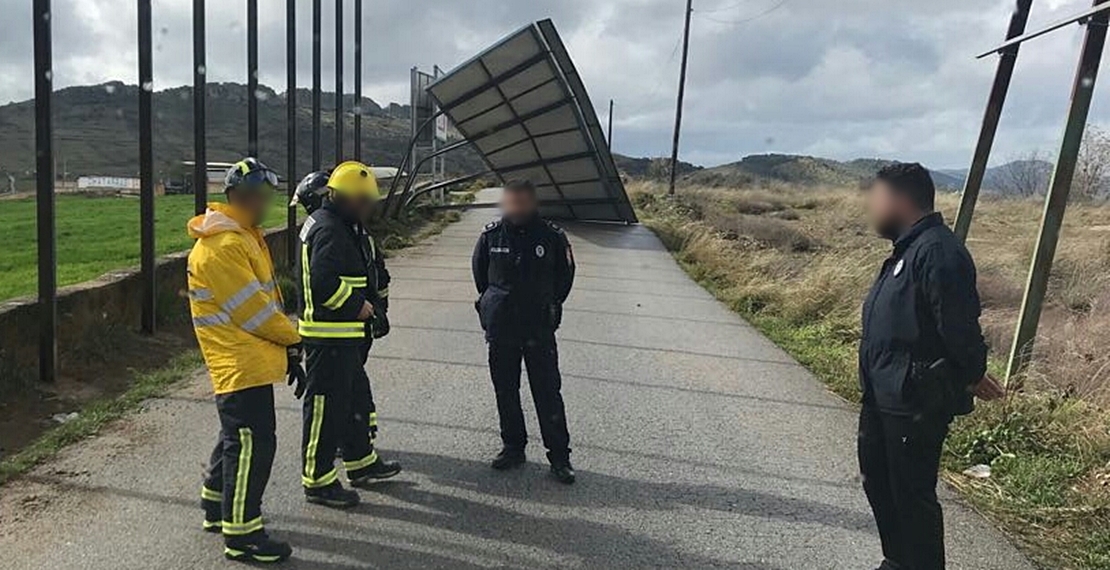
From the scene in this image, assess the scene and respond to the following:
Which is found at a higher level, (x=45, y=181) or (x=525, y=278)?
(x=45, y=181)

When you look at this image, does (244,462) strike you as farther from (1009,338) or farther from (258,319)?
(1009,338)

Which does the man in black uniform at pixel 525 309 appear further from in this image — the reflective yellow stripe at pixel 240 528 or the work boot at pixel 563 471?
the reflective yellow stripe at pixel 240 528

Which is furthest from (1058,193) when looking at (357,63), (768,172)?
(768,172)

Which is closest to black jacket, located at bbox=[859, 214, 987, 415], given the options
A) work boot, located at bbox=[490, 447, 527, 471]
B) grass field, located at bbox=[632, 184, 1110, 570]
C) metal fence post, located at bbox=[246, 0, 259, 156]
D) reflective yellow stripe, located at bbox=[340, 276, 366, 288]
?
grass field, located at bbox=[632, 184, 1110, 570]

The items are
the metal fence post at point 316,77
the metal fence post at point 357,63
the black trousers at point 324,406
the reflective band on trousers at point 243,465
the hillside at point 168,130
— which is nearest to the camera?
the reflective band on trousers at point 243,465

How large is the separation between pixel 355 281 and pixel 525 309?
105 centimetres

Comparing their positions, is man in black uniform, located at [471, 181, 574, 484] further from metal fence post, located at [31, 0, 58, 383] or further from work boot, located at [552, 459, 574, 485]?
metal fence post, located at [31, 0, 58, 383]

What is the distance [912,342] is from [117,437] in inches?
184

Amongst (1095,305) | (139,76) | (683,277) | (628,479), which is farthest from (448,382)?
(683,277)

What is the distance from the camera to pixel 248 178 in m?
3.69

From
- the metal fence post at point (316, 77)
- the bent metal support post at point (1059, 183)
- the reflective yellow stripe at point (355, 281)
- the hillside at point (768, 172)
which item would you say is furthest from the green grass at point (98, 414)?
the hillside at point (768, 172)

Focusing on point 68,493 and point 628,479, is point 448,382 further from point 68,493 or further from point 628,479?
point 68,493

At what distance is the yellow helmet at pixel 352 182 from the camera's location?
4.09 meters

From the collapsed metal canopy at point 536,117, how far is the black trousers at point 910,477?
14.8 m
